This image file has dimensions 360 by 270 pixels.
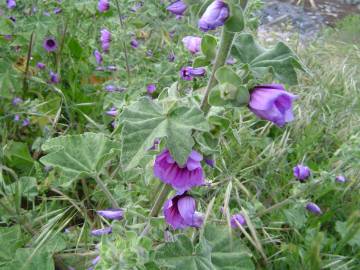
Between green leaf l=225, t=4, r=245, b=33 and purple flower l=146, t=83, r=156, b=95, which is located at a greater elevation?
green leaf l=225, t=4, r=245, b=33

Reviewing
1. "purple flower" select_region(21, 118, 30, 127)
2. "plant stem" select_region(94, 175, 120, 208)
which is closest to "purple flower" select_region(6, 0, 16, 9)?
"purple flower" select_region(21, 118, 30, 127)

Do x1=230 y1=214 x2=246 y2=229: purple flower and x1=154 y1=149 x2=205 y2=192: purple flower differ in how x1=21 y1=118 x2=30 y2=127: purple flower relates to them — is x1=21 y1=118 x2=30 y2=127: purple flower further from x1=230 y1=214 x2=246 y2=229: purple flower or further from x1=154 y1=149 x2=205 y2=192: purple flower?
x1=154 y1=149 x2=205 y2=192: purple flower

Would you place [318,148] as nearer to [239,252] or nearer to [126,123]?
[239,252]

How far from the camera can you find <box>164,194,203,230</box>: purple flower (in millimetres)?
1091

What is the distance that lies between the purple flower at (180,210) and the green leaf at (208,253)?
50 millimetres

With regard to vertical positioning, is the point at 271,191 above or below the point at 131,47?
below

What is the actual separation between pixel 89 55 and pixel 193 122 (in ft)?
6.80

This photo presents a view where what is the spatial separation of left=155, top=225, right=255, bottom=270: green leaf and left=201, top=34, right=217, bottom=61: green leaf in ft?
1.47

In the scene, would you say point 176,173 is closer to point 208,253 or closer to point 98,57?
point 208,253

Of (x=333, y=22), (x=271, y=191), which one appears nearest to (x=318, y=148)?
(x=271, y=191)

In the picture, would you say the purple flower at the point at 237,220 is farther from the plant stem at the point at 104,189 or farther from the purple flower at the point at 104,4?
the purple flower at the point at 104,4

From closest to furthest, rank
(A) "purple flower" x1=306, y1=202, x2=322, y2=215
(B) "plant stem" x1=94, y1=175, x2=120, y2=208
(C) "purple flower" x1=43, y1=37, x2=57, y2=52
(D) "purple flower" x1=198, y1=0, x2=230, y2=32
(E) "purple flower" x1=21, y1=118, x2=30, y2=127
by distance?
(D) "purple flower" x1=198, y1=0, x2=230, y2=32 → (B) "plant stem" x1=94, y1=175, x2=120, y2=208 → (A) "purple flower" x1=306, y1=202, x2=322, y2=215 → (E) "purple flower" x1=21, y1=118, x2=30, y2=127 → (C) "purple flower" x1=43, y1=37, x2=57, y2=52

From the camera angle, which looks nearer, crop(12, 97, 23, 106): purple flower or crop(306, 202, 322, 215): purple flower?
crop(306, 202, 322, 215): purple flower

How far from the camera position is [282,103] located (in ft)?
3.18
